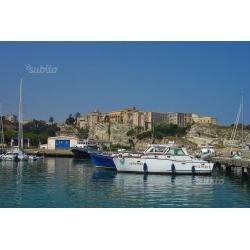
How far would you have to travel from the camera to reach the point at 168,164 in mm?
20234

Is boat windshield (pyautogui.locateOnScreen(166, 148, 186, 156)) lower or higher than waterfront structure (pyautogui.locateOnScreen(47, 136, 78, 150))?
lower

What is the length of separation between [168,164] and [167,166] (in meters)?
0.10

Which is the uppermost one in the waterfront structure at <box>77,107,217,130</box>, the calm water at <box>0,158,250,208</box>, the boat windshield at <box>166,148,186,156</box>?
the waterfront structure at <box>77,107,217,130</box>

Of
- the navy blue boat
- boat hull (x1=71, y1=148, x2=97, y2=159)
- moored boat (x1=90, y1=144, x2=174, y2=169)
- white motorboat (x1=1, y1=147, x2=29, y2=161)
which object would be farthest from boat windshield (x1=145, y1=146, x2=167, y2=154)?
boat hull (x1=71, y1=148, x2=97, y2=159)

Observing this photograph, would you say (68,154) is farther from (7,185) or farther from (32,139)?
(7,185)

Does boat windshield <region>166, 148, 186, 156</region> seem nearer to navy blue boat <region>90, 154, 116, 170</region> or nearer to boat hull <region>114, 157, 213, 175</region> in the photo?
boat hull <region>114, 157, 213, 175</region>

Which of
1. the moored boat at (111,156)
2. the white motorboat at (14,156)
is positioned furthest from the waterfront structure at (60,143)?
the moored boat at (111,156)

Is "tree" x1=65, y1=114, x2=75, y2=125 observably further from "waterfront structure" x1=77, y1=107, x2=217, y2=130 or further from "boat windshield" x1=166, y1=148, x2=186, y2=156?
"boat windshield" x1=166, y1=148, x2=186, y2=156

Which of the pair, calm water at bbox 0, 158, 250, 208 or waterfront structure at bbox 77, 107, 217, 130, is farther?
waterfront structure at bbox 77, 107, 217, 130

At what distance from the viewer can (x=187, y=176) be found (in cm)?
2000

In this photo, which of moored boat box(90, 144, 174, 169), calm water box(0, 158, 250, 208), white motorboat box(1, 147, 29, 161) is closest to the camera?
calm water box(0, 158, 250, 208)

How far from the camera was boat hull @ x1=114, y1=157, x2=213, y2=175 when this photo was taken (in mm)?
20250

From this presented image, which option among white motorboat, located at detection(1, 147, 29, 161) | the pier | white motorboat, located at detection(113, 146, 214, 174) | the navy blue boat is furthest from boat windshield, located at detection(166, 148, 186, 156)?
white motorboat, located at detection(1, 147, 29, 161)

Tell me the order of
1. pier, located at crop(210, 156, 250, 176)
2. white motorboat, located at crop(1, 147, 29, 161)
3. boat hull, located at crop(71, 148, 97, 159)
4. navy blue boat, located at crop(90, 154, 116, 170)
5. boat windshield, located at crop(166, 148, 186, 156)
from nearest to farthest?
pier, located at crop(210, 156, 250, 176) < boat windshield, located at crop(166, 148, 186, 156) < navy blue boat, located at crop(90, 154, 116, 170) < white motorboat, located at crop(1, 147, 29, 161) < boat hull, located at crop(71, 148, 97, 159)
